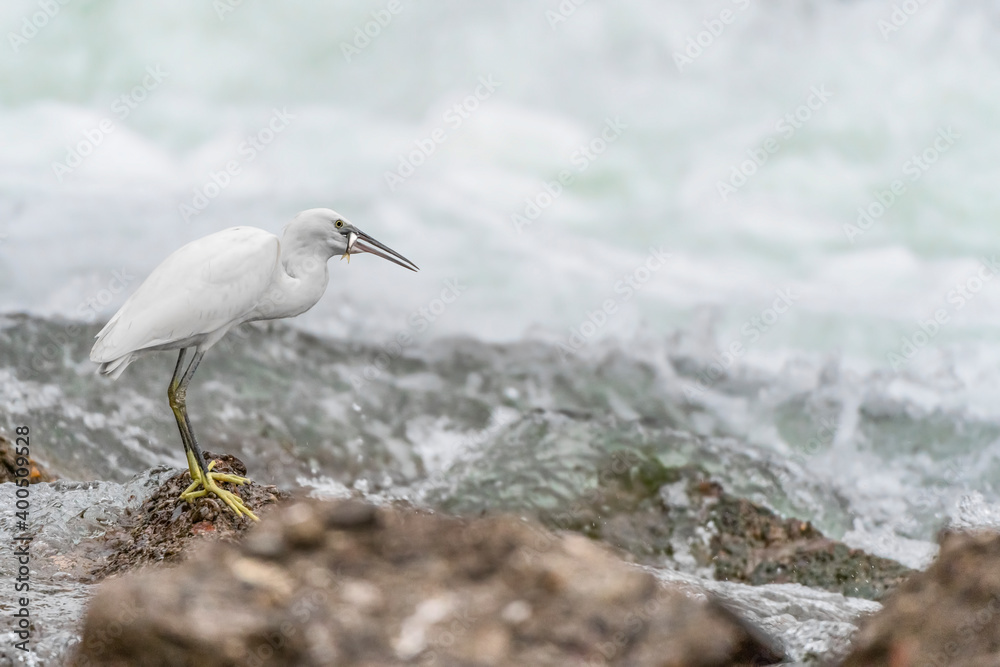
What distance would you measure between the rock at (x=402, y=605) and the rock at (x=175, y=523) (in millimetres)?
1607

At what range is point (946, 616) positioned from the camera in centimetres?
246

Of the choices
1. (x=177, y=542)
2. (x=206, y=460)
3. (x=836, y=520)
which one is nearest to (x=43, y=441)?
(x=206, y=460)

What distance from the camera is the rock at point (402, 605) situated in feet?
7.43

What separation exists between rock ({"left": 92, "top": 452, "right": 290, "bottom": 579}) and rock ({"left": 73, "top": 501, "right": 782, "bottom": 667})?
1.61 meters

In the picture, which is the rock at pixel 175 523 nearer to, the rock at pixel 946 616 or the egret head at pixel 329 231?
the egret head at pixel 329 231

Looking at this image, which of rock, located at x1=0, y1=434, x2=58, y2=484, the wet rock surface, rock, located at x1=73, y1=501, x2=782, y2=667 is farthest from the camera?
the wet rock surface

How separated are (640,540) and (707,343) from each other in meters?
4.36

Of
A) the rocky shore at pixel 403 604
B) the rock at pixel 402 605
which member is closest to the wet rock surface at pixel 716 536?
the rocky shore at pixel 403 604

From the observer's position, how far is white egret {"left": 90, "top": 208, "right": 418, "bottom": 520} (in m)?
4.50

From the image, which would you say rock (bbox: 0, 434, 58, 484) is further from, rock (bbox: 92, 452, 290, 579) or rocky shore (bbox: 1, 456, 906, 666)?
rocky shore (bbox: 1, 456, 906, 666)

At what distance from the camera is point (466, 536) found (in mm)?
2494

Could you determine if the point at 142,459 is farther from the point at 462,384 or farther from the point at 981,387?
the point at 981,387

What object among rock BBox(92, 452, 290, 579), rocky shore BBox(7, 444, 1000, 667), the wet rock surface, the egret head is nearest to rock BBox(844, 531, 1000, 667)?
rocky shore BBox(7, 444, 1000, 667)

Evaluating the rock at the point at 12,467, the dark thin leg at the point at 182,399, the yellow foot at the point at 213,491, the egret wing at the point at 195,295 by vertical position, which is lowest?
the rock at the point at 12,467
